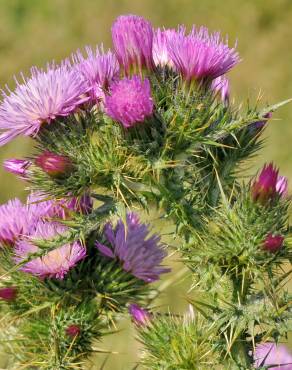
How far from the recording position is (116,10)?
36.4 ft

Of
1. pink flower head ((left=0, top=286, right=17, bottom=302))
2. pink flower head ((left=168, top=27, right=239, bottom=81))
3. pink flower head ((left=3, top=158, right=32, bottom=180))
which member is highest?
pink flower head ((left=168, top=27, right=239, bottom=81))

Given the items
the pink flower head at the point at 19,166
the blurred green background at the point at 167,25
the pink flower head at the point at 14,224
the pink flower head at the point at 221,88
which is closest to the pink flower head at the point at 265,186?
the pink flower head at the point at 221,88

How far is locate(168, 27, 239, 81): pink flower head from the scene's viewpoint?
9.09ft

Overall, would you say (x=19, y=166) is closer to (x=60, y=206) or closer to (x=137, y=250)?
(x=60, y=206)

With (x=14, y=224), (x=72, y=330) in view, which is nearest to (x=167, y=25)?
(x=14, y=224)

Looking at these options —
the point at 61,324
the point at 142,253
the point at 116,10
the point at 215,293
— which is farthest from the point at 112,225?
the point at 116,10

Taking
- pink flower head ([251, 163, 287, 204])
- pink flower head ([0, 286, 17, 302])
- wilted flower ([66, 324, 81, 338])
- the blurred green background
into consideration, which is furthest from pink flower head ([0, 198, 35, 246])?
the blurred green background

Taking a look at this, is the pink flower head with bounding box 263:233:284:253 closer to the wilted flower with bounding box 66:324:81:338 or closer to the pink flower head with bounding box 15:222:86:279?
the pink flower head with bounding box 15:222:86:279

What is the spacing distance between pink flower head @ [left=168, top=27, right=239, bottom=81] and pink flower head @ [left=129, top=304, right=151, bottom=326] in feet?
3.49

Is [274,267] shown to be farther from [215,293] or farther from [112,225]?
Answer: [112,225]

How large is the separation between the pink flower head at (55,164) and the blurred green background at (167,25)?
21.0 ft

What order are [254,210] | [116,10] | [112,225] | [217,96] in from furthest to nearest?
[116,10]
[112,225]
[217,96]
[254,210]

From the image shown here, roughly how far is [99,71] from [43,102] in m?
0.30

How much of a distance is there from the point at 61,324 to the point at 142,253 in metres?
0.52
